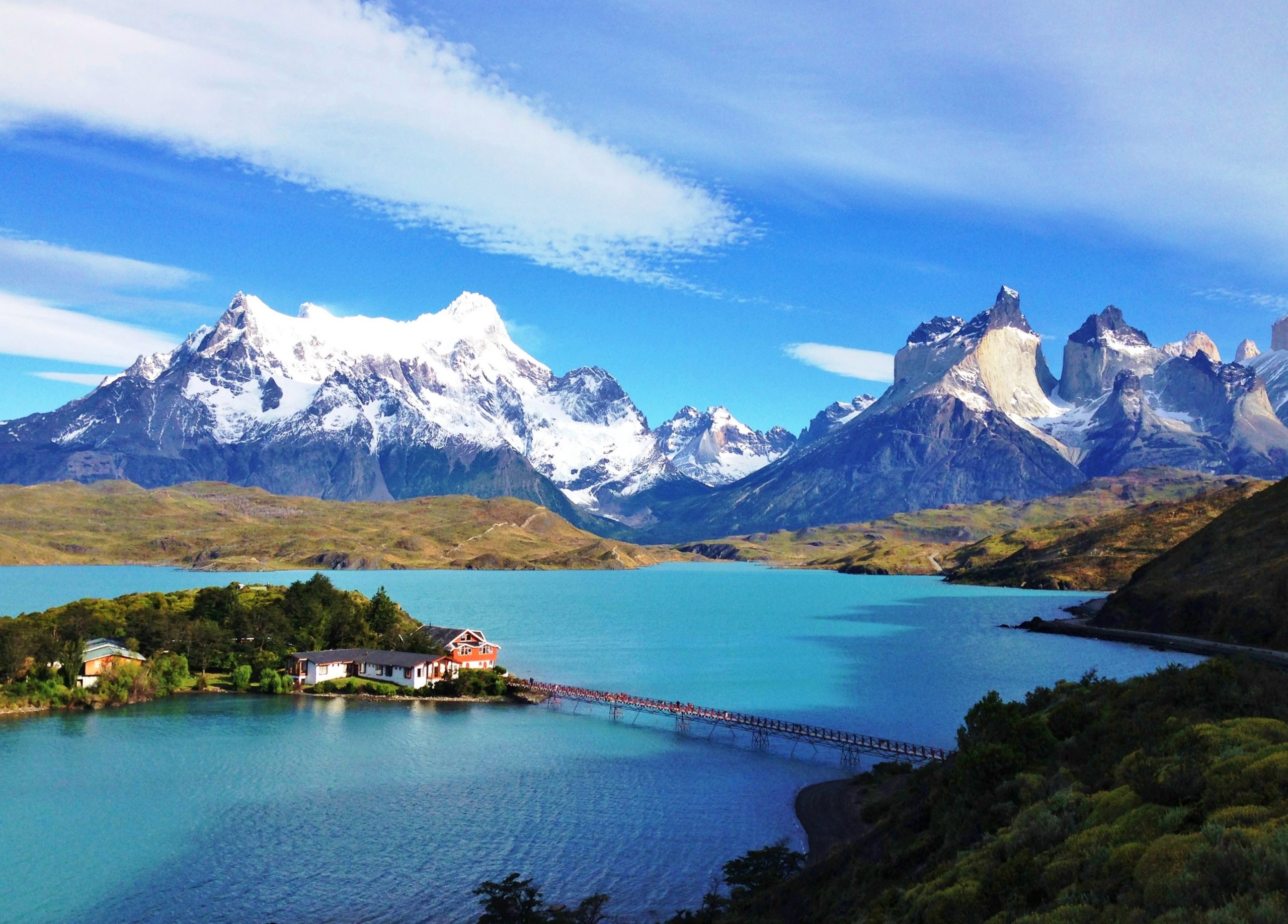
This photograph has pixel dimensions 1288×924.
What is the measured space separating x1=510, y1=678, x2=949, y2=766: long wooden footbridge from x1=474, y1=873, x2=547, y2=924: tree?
32507 millimetres

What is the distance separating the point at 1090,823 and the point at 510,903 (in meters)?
28.6

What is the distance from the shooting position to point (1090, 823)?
78.7 feet

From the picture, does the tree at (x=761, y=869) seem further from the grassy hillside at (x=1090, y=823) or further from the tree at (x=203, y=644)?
the tree at (x=203, y=644)

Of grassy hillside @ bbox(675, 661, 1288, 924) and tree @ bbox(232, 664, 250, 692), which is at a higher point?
grassy hillside @ bbox(675, 661, 1288, 924)

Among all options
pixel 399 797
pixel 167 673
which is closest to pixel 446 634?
pixel 167 673

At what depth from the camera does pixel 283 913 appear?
45.3 m

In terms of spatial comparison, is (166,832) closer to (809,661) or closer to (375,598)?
(375,598)

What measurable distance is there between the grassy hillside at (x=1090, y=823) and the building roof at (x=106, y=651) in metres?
81.8

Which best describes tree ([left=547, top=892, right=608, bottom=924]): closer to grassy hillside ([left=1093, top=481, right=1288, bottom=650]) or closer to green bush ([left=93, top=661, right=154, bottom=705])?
green bush ([left=93, top=661, right=154, bottom=705])

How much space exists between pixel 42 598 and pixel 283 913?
619ft

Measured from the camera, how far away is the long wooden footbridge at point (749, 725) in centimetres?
7619

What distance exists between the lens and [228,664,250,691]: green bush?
105 meters

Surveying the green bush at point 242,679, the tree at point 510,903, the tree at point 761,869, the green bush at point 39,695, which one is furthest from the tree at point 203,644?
the tree at point 761,869

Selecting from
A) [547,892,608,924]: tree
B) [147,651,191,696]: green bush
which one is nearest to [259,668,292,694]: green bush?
[147,651,191,696]: green bush
